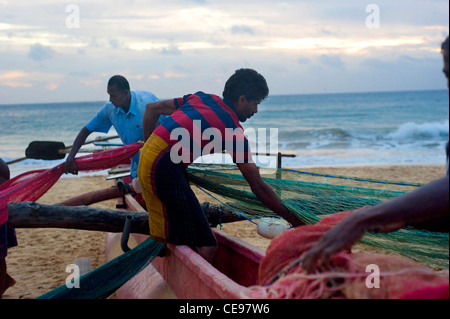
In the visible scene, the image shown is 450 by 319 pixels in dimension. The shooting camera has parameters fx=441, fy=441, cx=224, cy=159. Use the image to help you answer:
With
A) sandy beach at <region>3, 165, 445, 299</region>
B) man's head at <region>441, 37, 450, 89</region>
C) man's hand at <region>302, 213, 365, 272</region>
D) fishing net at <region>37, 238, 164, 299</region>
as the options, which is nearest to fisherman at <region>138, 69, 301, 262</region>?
fishing net at <region>37, 238, 164, 299</region>

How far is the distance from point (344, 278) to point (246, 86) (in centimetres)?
158

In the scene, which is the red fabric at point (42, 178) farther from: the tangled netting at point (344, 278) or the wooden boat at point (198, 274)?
the tangled netting at point (344, 278)

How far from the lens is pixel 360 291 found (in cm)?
156

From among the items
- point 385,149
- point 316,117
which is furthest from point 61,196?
point 316,117

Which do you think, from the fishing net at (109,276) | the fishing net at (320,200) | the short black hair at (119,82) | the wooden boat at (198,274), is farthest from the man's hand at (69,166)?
the fishing net at (109,276)

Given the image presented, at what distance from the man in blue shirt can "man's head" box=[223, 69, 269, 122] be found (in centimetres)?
215

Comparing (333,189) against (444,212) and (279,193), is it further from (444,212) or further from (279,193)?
(444,212)

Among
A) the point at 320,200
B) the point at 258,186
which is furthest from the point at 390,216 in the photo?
the point at 320,200

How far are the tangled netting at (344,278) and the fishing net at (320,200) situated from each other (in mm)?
917

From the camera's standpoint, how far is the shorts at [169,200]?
9.36 ft

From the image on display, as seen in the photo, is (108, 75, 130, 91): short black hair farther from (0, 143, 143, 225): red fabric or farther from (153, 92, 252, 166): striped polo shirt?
(153, 92, 252, 166): striped polo shirt

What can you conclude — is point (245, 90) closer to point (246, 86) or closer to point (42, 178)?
point (246, 86)

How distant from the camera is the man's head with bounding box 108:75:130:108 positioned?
4750 mm

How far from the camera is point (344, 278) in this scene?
162cm
